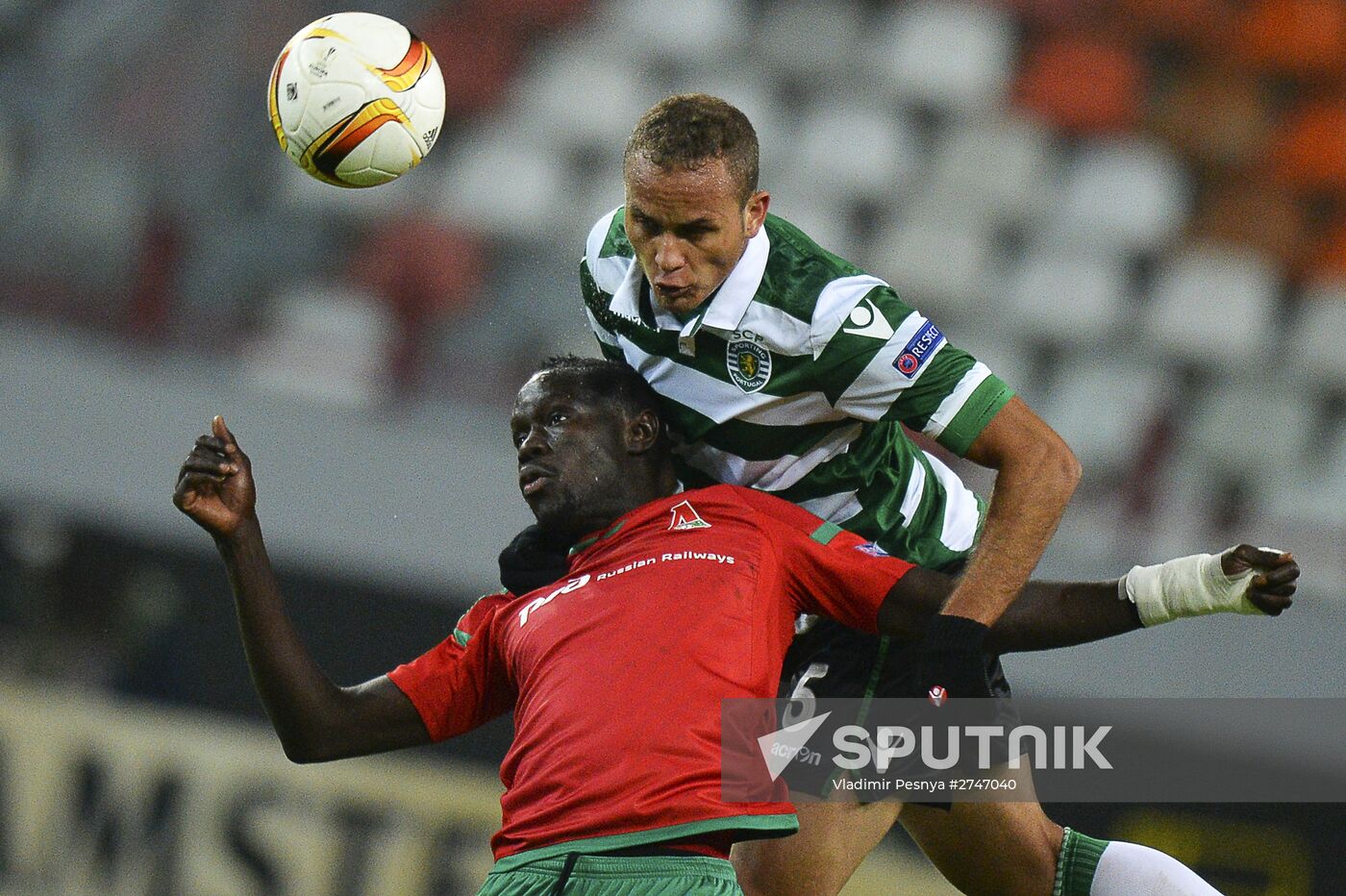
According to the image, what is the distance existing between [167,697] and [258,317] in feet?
5.02

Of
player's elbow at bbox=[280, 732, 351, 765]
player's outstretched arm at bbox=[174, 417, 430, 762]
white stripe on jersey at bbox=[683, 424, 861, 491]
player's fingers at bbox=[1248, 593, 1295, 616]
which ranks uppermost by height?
white stripe on jersey at bbox=[683, 424, 861, 491]

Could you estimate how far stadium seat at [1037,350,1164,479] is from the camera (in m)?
6.70

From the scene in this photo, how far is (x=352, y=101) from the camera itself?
346 centimetres

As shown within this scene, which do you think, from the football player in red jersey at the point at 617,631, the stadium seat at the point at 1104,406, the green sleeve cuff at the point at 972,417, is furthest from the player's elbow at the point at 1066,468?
the stadium seat at the point at 1104,406

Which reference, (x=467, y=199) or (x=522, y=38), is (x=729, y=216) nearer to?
(x=467, y=199)

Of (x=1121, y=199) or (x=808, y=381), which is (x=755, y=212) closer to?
(x=808, y=381)

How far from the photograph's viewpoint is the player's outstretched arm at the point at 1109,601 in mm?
3197

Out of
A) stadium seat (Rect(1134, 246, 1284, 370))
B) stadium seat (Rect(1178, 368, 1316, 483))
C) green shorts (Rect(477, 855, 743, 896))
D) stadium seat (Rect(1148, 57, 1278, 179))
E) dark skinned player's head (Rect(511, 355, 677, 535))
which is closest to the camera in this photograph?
green shorts (Rect(477, 855, 743, 896))

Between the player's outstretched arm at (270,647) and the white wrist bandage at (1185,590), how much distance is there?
137 centimetres

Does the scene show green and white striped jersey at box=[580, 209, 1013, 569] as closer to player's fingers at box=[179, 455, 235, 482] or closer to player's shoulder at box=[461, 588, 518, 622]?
player's shoulder at box=[461, 588, 518, 622]

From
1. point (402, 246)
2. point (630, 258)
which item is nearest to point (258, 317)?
point (402, 246)

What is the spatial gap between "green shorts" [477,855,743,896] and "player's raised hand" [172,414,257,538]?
2.72 ft

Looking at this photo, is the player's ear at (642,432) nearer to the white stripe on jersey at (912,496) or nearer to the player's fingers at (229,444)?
the white stripe on jersey at (912,496)

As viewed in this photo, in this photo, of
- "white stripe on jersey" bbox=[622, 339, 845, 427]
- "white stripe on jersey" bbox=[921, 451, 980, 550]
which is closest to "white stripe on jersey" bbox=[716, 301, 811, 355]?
"white stripe on jersey" bbox=[622, 339, 845, 427]
